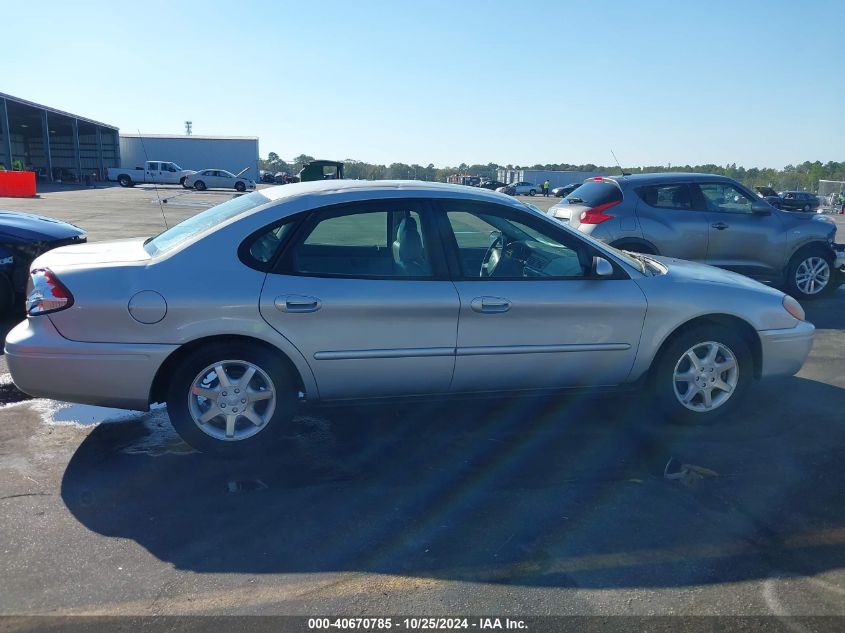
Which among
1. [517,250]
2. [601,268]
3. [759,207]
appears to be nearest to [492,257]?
[517,250]

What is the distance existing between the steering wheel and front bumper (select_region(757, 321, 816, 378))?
1.88 meters

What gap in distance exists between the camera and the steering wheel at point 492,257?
444 cm

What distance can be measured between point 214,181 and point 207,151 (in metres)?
12.8

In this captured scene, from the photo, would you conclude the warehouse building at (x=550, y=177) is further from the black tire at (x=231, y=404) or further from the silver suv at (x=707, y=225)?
the black tire at (x=231, y=404)

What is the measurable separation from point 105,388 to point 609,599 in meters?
2.94

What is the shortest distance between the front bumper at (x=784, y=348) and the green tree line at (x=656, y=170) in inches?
615

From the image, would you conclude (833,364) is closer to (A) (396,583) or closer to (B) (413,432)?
(B) (413,432)

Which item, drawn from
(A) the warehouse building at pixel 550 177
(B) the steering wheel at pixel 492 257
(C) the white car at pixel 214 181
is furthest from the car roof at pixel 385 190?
(A) the warehouse building at pixel 550 177

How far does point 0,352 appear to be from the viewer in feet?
20.9

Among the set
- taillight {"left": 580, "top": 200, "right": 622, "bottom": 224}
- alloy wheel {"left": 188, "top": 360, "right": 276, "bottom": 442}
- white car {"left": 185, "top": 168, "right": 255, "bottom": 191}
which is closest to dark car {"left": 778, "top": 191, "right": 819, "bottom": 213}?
taillight {"left": 580, "top": 200, "right": 622, "bottom": 224}

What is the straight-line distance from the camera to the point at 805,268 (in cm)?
903

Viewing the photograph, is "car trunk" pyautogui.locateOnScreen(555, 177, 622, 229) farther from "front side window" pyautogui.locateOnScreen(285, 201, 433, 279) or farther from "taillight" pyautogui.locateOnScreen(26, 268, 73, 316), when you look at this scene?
"taillight" pyautogui.locateOnScreen(26, 268, 73, 316)

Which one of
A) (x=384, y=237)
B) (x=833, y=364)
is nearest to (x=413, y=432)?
(x=384, y=237)

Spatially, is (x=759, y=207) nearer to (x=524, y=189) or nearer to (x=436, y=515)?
(x=436, y=515)
